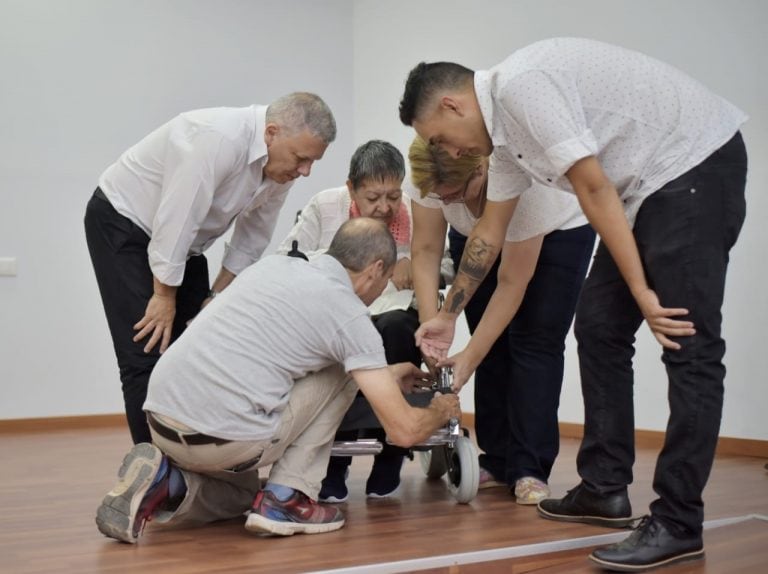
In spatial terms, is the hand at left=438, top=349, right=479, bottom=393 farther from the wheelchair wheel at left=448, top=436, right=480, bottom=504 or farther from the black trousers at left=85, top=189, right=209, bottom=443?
the black trousers at left=85, top=189, right=209, bottom=443

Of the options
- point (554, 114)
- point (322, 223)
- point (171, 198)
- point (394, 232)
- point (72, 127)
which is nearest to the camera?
point (554, 114)

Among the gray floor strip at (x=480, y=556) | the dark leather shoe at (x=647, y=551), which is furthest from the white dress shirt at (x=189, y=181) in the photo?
the dark leather shoe at (x=647, y=551)

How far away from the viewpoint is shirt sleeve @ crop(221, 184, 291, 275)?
3289 millimetres

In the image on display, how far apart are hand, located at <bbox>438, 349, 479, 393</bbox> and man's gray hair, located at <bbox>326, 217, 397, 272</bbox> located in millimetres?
424

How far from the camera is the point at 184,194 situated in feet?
9.07

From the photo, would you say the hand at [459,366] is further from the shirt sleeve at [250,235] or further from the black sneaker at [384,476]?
the shirt sleeve at [250,235]

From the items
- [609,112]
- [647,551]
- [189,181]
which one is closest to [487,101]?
[609,112]

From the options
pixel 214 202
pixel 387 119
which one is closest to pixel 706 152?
pixel 214 202

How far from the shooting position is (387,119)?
6.47 metres

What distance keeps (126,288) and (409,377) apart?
853mm

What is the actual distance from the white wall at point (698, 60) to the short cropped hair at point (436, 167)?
217 cm

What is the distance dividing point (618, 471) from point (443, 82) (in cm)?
105

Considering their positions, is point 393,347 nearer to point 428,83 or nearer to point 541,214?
point 541,214

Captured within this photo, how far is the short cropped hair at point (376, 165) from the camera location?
328 cm
